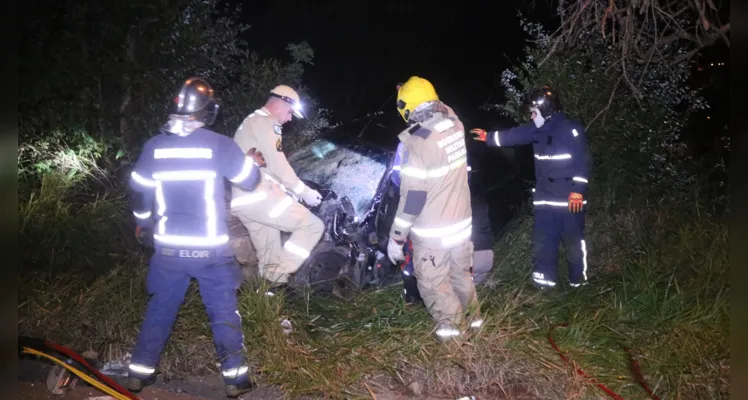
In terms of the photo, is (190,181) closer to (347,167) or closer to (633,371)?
(347,167)

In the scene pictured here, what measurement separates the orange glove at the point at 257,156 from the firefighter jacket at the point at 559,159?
7.93 feet

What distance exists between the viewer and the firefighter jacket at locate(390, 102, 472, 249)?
4.34 meters

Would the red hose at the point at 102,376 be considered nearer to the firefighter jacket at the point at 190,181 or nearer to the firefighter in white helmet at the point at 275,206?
the firefighter jacket at the point at 190,181

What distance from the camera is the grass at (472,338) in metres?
4.00

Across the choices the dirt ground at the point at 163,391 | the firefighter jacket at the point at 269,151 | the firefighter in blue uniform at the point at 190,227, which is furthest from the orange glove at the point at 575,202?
the firefighter in blue uniform at the point at 190,227

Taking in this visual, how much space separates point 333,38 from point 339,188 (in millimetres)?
15198

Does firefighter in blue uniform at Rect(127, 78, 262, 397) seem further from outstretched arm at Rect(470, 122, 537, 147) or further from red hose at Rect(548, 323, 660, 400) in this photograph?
outstretched arm at Rect(470, 122, 537, 147)

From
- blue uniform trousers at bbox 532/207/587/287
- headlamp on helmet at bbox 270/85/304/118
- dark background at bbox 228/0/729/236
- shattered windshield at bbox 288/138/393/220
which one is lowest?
dark background at bbox 228/0/729/236

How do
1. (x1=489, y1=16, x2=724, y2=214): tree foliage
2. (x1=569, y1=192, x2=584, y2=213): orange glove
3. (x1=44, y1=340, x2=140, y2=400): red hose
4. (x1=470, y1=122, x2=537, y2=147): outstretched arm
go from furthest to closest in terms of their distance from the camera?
(x1=489, y1=16, x2=724, y2=214): tree foliage → (x1=470, y1=122, x2=537, y2=147): outstretched arm → (x1=569, y1=192, x2=584, y2=213): orange glove → (x1=44, y1=340, x2=140, y2=400): red hose

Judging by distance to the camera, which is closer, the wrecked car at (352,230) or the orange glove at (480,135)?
the wrecked car at (352,230)

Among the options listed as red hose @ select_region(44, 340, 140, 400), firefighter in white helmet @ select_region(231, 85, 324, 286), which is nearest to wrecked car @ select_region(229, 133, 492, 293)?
firefighter in white helmet @ select_region(231, 85, 324, 286)

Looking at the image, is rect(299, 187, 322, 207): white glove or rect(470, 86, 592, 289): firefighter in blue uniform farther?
Answer: rect(470, 86, 592, 289): firefighter in blue uniform

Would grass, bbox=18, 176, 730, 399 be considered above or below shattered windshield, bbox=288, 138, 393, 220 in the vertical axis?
below

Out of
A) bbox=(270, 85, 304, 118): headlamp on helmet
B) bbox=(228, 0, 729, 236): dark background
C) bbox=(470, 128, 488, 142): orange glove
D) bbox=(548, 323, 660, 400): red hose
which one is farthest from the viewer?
bbox=(228, 0, 729, 236): dark background
